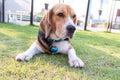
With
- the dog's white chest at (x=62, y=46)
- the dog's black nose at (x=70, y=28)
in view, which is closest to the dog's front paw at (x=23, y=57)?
the dog's white chest at (x=62, y=46)

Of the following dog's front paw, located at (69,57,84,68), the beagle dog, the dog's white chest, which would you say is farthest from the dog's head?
dog's front paw, located at (69,57,84,68)

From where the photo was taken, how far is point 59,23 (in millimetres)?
2004

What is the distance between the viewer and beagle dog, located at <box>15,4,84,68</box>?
1949mm

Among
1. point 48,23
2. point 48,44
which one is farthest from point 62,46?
point 48,23

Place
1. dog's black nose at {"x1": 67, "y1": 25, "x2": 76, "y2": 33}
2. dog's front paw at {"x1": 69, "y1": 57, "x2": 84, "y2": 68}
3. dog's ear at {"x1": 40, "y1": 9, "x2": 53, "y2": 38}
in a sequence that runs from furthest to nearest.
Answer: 1. dog's ear at {"x1": 40, "y1": 9, "x2": 53, "y2": 38}
2. dog's black nose at {"x1": 67, "y1": 25, "x2": 76, "y2": 33}
3. dog's front paw at {"x1": 69, "y1": 57, "x2": 84, "y2": 68}

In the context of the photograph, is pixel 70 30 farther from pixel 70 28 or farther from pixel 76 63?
pixel 76 63

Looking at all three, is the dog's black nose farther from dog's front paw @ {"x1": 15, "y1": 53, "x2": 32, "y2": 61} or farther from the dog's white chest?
dog's front paw @ {"x1": 15, "y1": 53, "x2": 32, "y2": 61}

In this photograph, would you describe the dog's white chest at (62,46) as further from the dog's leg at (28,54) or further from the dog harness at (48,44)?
the dog's leg at (28,54)

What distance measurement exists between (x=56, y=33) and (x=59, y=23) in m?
0.13

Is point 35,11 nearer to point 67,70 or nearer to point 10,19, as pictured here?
point 10,19

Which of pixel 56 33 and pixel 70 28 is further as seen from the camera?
pixel 56 33

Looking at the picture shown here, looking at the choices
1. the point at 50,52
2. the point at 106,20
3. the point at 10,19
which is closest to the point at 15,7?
the point at 10,19

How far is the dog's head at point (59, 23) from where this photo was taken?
1948mm

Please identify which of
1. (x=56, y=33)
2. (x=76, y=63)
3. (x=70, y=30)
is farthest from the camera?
(x=56, y=33)
